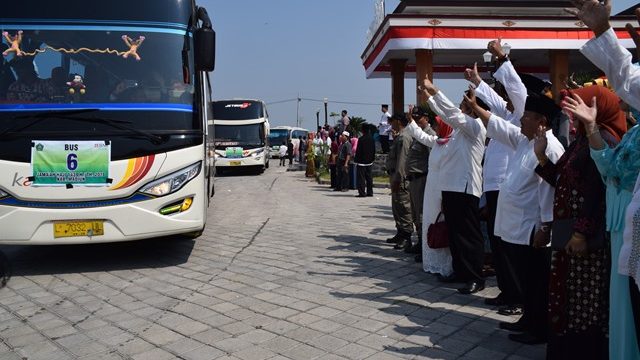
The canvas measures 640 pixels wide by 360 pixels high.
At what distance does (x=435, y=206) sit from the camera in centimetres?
584

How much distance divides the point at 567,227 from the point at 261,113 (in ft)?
69.0

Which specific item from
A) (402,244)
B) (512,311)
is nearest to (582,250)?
(512,311)

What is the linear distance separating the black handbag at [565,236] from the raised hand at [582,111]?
1.97ft

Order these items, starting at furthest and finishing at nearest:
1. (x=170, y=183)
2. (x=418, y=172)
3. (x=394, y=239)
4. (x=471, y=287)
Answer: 1. (x=394, y=239)
2. (x=418, y=172)
3. (x=170, y=183)
4. (x=471, y=287)

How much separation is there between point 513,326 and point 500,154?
5.11ft

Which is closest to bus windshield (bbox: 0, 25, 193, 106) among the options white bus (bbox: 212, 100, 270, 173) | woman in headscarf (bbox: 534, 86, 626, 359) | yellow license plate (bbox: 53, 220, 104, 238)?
yellow license plate (bbox: 53, 220, 104, 238)

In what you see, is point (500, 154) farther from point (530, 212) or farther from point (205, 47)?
point (205, 47)

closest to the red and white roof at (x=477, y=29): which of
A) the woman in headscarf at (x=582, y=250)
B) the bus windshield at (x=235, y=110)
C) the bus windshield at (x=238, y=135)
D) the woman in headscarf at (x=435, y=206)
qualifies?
the bus windshield at (x=235, y=110)

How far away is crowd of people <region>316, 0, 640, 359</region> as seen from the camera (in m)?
2.67

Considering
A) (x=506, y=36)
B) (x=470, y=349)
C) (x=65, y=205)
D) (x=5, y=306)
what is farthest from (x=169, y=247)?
(x=506, y=36)

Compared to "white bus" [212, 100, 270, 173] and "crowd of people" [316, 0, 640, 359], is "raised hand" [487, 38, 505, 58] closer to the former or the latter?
"crowd of people" [316, 0, 640, 359]

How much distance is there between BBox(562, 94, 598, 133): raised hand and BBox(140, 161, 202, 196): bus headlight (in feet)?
13.6

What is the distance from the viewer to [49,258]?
6.62 m

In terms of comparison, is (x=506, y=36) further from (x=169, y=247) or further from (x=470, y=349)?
(x=470, y=349)
